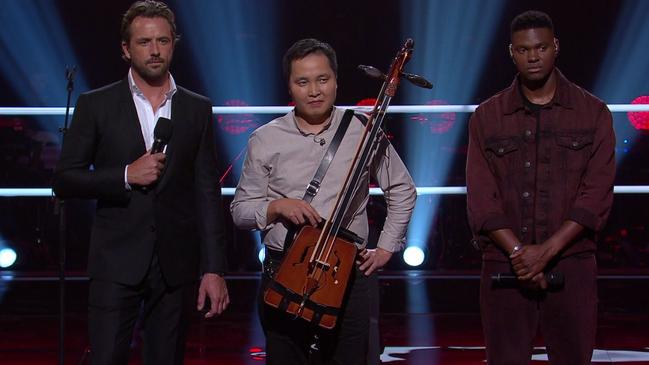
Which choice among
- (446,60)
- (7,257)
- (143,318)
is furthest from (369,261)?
(7,257)

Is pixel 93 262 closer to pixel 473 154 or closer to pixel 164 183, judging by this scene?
pixel 164 183

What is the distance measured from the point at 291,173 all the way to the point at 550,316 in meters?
0.83

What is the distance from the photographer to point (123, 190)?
259 cm

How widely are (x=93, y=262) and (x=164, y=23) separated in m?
0.68

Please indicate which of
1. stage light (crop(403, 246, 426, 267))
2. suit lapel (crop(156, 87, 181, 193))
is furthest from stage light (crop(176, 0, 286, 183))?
suit lapel (crop(156, 87, 181, 193))

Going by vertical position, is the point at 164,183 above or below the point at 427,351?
above

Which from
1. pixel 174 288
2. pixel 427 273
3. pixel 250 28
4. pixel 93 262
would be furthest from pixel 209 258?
pixel 250 28

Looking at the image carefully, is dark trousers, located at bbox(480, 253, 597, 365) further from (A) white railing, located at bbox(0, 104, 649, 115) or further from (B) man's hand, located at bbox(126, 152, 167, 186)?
(A) white railing, located at bbox(0, 104, 649, 115)

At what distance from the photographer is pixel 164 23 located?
269cm

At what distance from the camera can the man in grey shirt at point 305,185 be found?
2.66 metres

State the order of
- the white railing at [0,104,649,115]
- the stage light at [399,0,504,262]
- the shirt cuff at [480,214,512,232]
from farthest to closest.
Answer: the stage light at [399,0,504,262], the white railing at [0,104,649,115], the shirt cuff at [480,214,512,232]

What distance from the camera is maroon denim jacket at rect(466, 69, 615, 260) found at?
276 cm

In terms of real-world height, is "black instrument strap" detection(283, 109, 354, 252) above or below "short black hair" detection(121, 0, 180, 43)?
below

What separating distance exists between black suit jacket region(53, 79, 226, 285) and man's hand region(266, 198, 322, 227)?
0.29m
